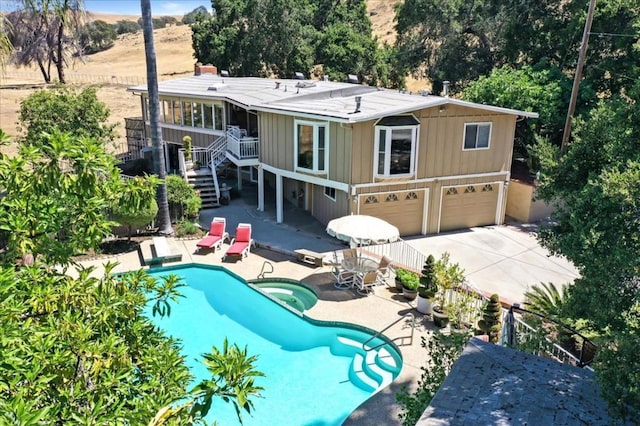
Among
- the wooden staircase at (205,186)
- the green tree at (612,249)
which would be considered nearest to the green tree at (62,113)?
the wooden staircase at (205,186)

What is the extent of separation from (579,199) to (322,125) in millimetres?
12932

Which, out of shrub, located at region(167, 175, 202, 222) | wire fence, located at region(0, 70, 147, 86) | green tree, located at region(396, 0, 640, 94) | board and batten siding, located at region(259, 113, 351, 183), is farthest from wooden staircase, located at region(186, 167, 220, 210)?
wire fence, located at region(0, 70, 147, 86)

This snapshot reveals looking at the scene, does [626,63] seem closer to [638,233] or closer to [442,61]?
[442,61]

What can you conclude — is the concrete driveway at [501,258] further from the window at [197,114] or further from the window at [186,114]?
the window at [186,114]

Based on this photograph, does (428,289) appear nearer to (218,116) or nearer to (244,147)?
(244,147)

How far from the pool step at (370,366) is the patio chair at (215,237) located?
796 centimetres

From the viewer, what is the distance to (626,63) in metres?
25.4

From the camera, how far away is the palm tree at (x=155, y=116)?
18.9 metres

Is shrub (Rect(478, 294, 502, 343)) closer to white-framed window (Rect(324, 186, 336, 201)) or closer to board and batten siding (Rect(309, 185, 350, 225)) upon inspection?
board and batten siding (Rect(309, 185, 350, 225))

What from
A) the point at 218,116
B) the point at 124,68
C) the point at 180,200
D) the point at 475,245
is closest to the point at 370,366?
the point at 475,245

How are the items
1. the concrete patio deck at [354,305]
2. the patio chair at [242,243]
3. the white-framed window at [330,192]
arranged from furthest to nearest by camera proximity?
1. the white-framed window at [330,192]
2. the patio chair at [242,243]
3. the concrete patio deck at [354,305]

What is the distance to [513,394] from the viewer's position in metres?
7.09

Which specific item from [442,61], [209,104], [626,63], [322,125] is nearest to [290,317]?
[322,125]

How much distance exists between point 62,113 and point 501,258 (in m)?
21.4
